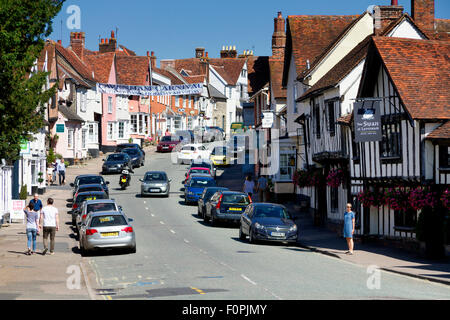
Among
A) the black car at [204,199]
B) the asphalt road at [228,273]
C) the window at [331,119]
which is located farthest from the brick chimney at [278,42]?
the asphalt road at [228,273]

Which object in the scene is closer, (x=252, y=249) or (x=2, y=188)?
(x=252, y=249)

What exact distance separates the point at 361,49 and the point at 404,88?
8.91m

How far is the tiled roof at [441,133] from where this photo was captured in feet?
76.4

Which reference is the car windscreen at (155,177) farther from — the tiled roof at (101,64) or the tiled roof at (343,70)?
the tiled roof at (101,64)

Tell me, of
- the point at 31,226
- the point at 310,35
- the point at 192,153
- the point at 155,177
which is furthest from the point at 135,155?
the point at 31,226

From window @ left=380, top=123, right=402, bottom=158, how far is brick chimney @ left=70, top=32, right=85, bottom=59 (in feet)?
162

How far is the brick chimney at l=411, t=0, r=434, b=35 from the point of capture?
112 ft

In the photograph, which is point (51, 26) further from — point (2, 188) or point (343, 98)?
point (343, 98)

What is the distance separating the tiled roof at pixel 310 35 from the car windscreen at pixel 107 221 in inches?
806

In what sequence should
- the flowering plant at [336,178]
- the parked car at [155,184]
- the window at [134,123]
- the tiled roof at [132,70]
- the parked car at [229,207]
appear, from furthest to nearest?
the window at [134,123] < the tiled roof at [132,70] < the parked car at [155,184] < the parked car at [229,207] < the flowering plant at [336,178]

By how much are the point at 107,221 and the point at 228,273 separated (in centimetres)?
684

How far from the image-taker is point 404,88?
998 inches

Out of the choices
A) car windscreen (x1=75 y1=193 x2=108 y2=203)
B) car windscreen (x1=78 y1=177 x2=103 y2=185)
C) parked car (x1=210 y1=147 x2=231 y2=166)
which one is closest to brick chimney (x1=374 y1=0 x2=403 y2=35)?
car windscreen (x1=75 y1=193 x2=108 y2=203)
